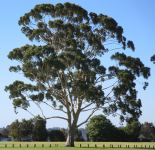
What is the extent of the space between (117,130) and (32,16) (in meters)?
57.5

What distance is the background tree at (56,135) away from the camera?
4940 inches

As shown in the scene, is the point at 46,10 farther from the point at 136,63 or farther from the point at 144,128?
the point at 144,128

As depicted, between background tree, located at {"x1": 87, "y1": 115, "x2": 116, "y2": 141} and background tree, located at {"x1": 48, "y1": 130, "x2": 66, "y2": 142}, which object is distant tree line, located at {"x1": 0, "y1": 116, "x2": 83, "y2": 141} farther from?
background tree, located at {"x1": 87, "y1": 115, "x2": 116, "y2": 141}

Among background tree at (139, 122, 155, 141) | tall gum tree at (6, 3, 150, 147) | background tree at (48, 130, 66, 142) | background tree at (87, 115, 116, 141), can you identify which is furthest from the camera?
background tree at (139, 122, 155, 141)

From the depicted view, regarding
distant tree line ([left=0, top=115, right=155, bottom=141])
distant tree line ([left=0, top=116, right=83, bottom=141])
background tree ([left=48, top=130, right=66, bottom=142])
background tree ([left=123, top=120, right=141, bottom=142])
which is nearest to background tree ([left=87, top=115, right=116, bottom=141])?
distant tree line ([left=0, top=115, right=155, bottom=141])

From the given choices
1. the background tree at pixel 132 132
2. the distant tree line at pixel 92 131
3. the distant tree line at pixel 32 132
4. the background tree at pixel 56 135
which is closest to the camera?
the distant tree line at pixel 92 131

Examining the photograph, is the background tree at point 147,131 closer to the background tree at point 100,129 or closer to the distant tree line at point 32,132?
the distant tree line at point 32,132

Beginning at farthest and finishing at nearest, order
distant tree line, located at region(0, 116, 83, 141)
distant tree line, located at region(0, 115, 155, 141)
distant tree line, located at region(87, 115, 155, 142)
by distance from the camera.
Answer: distant tree line, located at region(0, 116, 83, 141), distant tree line, located at region(0, 115, 155, 141), distant tree line, located at region(87, 115, 155, 142)

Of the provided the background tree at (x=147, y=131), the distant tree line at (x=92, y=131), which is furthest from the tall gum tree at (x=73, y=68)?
the background tree at (x=147, y=131)

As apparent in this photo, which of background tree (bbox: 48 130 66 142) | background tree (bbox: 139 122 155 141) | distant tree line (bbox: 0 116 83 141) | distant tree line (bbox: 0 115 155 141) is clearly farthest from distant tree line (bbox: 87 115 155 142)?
background tree (bbox: 139 122 155 141)

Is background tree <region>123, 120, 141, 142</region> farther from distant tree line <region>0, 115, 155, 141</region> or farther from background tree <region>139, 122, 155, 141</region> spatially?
background tree <region>139, 122, 155, 141</region>

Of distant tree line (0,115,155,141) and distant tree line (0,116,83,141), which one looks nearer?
distant tree line (0,115,155,141)

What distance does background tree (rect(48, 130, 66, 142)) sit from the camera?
412ft

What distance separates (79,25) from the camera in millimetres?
67562
